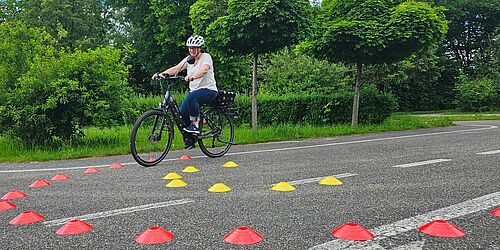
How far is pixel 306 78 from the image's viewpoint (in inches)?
1014

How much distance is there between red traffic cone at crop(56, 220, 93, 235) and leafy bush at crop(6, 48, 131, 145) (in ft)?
21.8

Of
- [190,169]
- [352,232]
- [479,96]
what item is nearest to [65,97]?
[190,169]

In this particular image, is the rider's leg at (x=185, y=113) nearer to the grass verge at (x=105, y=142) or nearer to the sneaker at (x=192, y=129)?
the sneaker at (x=192, y=129)

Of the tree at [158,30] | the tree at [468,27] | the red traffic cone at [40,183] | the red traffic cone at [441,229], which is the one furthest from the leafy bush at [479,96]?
the red traffic cone at [441,229]

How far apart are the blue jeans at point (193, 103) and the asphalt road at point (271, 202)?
0.72m

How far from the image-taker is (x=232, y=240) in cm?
340

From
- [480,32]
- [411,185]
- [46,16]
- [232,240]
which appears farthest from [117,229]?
[480,32]

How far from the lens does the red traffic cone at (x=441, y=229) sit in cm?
349

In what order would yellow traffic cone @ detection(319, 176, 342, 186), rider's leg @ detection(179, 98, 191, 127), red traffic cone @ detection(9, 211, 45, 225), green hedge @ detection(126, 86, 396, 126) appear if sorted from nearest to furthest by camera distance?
1. red traffic cone @ detection(9, 211, 45, 225)
2. yellow traffic cone @ detection(319, 176, 342, 186)
3. rider's leg @ detection(179, 98, 191, 127)
4. green hedge @ detection(126, 86, 396, 126)

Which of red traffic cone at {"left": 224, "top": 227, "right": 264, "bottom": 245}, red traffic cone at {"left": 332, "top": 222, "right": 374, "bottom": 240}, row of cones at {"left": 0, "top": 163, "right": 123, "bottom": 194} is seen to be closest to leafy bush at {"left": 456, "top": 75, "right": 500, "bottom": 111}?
row of cones at {"left": 0, "top": 163, "right": 123, "bottom": 194}

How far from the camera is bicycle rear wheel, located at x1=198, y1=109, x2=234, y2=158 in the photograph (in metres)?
8.39

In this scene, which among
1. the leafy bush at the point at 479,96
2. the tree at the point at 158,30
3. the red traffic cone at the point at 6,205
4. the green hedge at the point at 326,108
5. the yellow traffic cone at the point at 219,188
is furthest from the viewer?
the leafy bush at the point at 479,96

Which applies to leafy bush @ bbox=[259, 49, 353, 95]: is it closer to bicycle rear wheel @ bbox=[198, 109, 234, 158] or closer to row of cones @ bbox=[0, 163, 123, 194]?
bicycle rear wheel @ bbox=[198, 109, 234, 158]

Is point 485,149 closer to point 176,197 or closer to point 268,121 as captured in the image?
point 176,197
